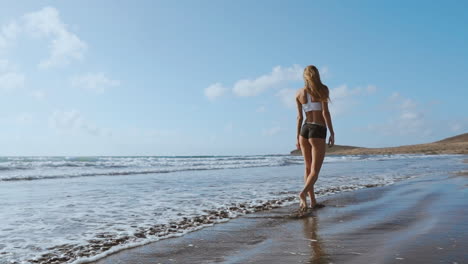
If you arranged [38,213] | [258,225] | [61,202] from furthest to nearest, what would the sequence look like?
1. [61,202]
2. [38,213]
3. [258,225]

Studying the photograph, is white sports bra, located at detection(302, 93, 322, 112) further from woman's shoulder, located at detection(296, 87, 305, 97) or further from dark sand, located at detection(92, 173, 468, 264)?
dark sand, located at detection(92, 173, 468, 264)

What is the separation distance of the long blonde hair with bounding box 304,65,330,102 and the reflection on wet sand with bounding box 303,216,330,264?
5.63 feet

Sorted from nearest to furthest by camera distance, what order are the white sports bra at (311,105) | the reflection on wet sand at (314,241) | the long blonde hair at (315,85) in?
the reflection on wet sand at (314,241) < the long blonde hair at (315,85) < the white sports bra at (311,105)

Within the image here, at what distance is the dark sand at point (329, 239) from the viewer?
284cm

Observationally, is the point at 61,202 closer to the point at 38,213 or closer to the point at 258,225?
the point at 38,213

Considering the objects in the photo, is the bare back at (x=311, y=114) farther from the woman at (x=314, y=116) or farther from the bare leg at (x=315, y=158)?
the bare leg at (x=315, y=158)

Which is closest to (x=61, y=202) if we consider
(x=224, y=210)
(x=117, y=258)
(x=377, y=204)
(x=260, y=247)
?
(x=224, y=210)

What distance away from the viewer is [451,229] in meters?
3.69

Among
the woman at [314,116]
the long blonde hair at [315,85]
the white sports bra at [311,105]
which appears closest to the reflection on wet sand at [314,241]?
the woman at [314,116]

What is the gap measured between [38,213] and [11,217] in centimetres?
41

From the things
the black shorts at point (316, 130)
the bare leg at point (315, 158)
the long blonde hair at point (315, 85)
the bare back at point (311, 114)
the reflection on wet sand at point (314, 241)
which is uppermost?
the long blonde hair at point (315, 85)

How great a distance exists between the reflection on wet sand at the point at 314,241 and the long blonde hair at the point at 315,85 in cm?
172

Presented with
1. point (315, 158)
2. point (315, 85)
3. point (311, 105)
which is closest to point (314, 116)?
point (311, 105)

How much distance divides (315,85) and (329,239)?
2494mm
